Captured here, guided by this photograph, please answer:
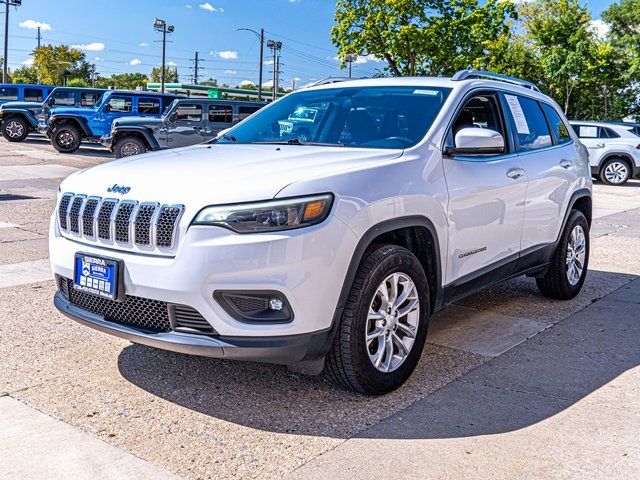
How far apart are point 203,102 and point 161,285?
52.9 ft

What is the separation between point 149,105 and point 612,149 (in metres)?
13.3

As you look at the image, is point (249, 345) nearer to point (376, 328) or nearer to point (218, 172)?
point (376, 328)

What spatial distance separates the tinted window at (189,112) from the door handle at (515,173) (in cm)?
1456

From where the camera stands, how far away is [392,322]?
382 centimetres

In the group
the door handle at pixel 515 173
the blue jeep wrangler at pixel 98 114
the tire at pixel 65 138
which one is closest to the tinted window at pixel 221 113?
the blue jeep wrangler at pixel 98 114

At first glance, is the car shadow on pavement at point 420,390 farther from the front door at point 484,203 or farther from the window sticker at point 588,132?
the window sticker at point 588,132

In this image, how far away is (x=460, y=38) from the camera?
3853 cm

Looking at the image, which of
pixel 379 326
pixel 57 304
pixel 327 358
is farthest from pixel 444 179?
pixel 57 304

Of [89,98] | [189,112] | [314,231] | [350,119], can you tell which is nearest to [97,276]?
[314,231]

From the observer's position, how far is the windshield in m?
4.39

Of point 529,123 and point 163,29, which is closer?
point 529,123

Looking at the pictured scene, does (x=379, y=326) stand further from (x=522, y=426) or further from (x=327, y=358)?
(x=522, y=426)

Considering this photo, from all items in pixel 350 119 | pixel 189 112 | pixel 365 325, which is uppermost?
pixel 189 112

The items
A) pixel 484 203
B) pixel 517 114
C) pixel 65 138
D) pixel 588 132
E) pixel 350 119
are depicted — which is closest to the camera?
pixel 484 203
